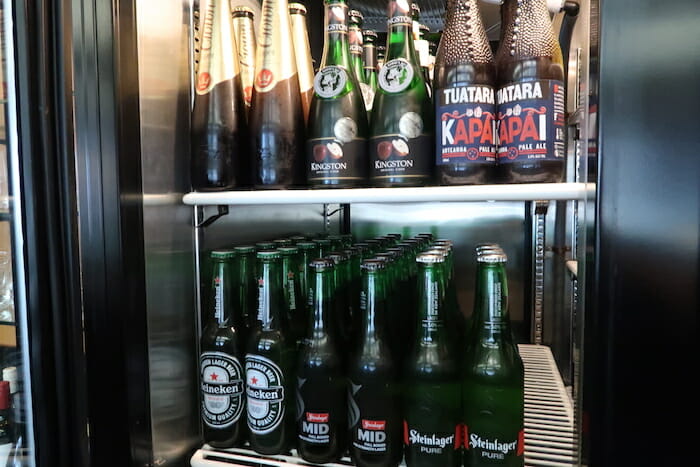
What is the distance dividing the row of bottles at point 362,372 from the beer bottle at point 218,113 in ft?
0.48

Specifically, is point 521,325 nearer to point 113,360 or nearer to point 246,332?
point 246,332

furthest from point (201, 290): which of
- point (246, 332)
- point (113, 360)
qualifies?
point (113, 360)

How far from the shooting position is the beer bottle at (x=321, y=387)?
85cm

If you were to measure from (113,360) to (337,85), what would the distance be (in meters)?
0.60

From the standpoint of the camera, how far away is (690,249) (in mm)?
588

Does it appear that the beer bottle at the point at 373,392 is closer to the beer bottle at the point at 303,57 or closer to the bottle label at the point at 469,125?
the bottle label at the point at 469,125

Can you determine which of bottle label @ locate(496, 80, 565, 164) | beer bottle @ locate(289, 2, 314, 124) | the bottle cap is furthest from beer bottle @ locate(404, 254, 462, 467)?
the bottle cap

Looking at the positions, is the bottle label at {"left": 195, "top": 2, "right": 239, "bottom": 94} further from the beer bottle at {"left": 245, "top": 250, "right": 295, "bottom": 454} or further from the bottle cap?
the bottle cap

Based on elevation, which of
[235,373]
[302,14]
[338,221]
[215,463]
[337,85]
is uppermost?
[302,14]

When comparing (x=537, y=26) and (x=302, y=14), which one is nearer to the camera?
(x=537, y=26)

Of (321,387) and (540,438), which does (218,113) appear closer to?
(321,387)

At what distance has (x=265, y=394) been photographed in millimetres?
875

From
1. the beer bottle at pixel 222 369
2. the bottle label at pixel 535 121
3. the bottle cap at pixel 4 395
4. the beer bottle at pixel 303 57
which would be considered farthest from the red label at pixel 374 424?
the bottle cap at pixel 4 395

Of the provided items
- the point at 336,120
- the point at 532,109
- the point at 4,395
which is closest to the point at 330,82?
the point at 336,120
